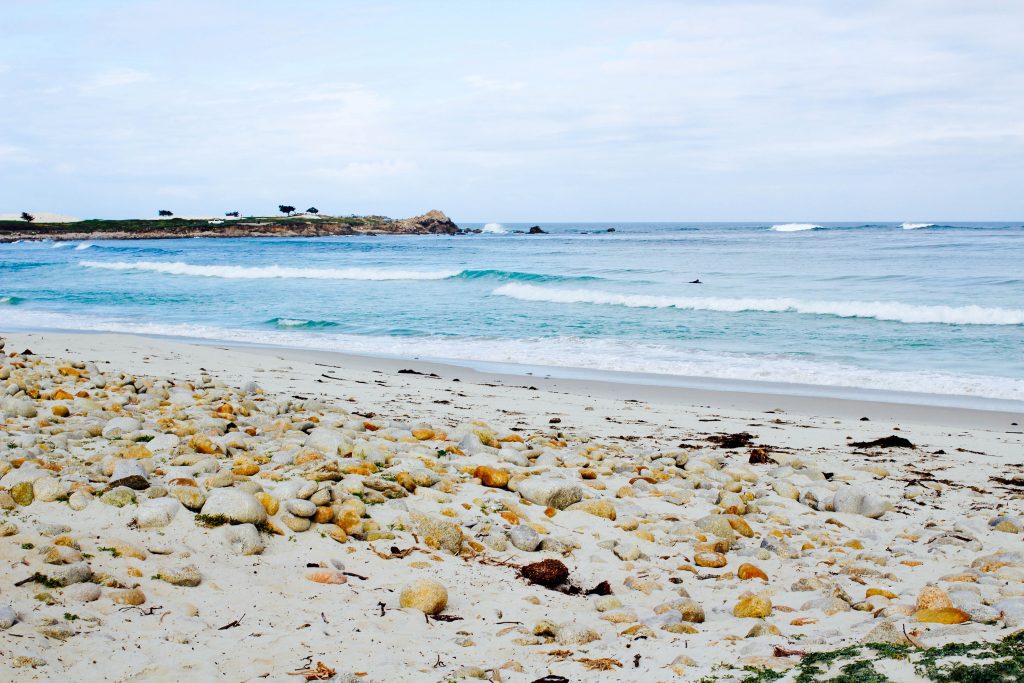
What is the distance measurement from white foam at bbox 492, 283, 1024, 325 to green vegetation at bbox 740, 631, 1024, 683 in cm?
1710

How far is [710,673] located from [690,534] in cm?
169

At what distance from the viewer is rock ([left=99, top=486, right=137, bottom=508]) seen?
357cm

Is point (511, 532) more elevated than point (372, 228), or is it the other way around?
point (372, 228)

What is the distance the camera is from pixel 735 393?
10.2 m

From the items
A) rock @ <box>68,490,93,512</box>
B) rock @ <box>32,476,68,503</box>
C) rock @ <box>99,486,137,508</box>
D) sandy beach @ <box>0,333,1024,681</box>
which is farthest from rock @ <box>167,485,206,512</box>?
rock @ <box>32,476,68,503</box>

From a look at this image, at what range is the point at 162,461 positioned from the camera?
4.41 metres

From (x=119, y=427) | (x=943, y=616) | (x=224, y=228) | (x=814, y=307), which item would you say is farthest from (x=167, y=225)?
(x=943, y=616)

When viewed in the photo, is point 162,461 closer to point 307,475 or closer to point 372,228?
point 307,475

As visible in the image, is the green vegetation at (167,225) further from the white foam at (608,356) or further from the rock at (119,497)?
the rock at (119,497)

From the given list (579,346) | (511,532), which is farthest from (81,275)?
(511,532)

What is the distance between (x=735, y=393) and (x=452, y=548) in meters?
7.39

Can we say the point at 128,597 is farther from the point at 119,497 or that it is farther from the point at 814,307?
the point at 814,307

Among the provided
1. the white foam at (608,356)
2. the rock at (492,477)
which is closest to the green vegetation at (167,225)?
the white foam at (608,356)

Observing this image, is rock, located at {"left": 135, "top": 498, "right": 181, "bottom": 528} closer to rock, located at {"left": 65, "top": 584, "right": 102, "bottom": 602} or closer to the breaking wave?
rock, located at {"left": 65, "top": 584, "right": 102, "bottom": 602}
